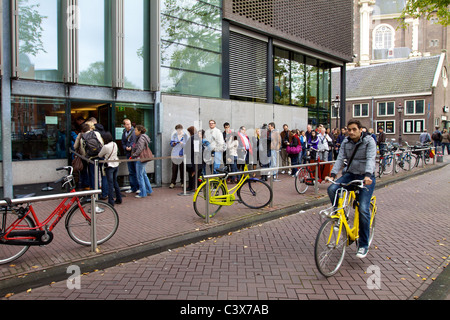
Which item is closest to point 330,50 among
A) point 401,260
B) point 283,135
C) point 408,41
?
point 283,135

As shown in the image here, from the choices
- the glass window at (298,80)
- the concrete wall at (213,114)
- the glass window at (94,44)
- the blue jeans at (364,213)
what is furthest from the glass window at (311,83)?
the blue jeans at (364,213)

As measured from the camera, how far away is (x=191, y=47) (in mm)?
12023

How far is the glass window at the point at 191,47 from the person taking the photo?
11.3 meters

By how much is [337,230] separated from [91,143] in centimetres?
564

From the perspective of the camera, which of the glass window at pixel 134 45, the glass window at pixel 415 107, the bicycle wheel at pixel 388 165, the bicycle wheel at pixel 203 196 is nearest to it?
the bicycle wheel at pixel 203 196

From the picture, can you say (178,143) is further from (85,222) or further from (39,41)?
(85,222)

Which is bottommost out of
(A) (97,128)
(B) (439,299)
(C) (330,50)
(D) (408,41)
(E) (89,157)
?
(B) (439,299)

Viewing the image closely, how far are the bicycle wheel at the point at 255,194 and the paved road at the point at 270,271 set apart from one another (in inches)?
41.2

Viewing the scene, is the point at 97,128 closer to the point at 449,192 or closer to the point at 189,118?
the point at 189,118

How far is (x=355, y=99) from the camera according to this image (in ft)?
159

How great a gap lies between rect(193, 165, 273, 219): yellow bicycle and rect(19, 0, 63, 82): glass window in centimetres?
521

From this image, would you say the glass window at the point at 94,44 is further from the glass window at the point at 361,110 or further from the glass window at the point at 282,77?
the glass window at the point at 361,110

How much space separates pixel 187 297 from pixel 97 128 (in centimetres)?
583

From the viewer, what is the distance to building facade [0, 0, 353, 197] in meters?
8.30
